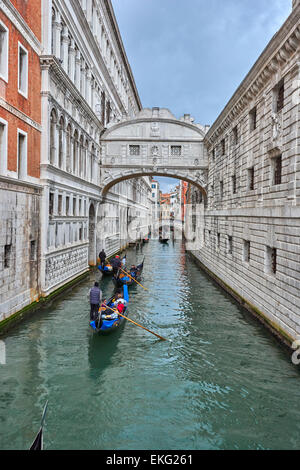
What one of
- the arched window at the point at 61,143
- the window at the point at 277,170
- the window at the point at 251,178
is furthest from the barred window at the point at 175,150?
the window at the point at 277,170

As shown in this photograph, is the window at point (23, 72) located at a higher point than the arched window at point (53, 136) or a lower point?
higher

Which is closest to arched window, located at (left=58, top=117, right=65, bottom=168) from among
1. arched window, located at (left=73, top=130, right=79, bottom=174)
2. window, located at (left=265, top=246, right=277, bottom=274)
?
arched window, located at (left=73, top=130, right=79, bottom=174)

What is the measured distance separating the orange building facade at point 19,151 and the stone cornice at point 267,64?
6.69 m

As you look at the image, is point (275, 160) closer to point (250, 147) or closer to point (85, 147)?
point (250, 147)

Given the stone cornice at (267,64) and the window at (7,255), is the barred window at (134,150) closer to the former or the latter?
the stone cornice at (267,64)

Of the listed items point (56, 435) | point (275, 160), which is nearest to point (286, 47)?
point (275, 160)

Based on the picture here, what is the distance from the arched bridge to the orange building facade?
33.8ft

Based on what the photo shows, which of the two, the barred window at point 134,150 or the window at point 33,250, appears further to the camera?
the barred window at point 134,150

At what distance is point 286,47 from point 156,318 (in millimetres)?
8278

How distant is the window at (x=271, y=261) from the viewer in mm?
10377

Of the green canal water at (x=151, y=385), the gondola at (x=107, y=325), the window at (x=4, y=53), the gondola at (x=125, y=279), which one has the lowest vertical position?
the green canal water at (x=151, y=385)

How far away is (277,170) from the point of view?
34.1ft

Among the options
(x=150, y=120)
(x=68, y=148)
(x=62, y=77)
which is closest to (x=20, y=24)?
(x=62, y=77)
